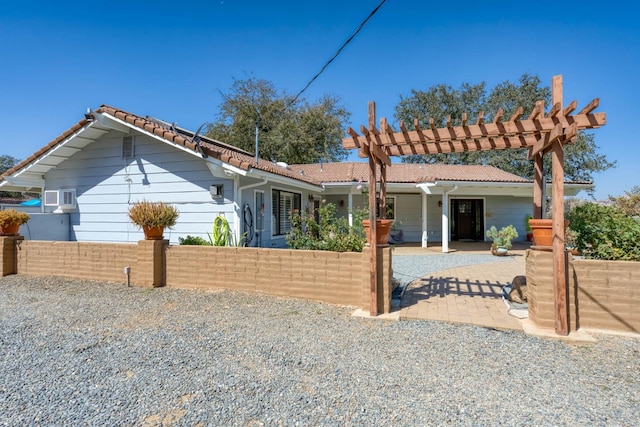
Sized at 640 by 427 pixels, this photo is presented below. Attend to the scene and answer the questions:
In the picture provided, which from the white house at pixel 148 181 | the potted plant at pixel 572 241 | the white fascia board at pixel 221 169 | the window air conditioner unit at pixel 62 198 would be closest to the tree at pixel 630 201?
the potted plant at pixel 572 241

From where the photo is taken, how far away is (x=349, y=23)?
7031mm

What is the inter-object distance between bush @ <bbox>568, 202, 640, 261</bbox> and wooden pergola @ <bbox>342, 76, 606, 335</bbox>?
2.10ft

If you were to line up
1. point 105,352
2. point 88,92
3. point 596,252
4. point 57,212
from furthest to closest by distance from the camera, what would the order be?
point 88,92, point 57,212, point 596,252, point 105,352

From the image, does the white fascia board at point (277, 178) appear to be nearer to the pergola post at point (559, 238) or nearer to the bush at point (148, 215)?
the bush at point (148, 215)

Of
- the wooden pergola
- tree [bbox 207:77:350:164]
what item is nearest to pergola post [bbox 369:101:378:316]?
the wooden pergola

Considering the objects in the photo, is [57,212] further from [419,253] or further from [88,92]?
[419,253]

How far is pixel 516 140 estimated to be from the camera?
5.12 meters

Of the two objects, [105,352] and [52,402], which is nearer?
[52,402]

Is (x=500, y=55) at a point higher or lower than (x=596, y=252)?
higher

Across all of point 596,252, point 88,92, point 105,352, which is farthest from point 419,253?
point 88,92

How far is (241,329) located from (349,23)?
6339mm

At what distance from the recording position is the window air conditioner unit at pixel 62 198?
31.9ft

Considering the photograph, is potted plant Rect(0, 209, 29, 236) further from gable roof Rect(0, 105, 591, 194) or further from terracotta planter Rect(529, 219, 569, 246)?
terracotta planter Rect(529, 219, 569, 246)

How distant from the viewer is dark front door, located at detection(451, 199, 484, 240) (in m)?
16.6
